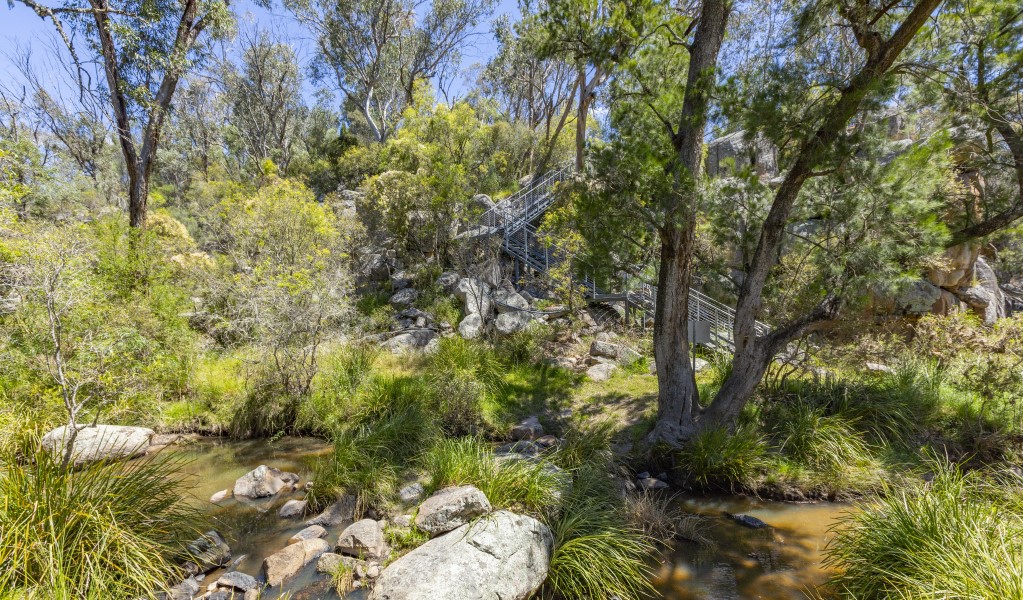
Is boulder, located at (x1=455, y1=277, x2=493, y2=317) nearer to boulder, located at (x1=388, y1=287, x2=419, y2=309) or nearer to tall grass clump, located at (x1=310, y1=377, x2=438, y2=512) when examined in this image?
boulder, located at (x1=388, y1=287, x2=419, y2=309)

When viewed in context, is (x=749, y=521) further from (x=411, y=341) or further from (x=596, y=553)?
(x=411, y=341)

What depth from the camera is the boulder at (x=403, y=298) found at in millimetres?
14000

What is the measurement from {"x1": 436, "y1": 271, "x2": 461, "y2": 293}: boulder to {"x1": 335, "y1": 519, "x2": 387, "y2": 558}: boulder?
30.8 ft

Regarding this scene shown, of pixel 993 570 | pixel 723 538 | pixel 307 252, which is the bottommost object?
pixel 723 538

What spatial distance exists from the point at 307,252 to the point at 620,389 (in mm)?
9473

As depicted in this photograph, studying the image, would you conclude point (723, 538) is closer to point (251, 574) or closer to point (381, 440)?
point (381, 440)

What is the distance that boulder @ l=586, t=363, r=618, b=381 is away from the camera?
31.3 feet

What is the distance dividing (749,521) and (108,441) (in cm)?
918

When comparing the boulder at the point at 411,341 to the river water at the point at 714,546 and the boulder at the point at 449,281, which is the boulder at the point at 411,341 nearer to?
the boulder at the point at 449,281

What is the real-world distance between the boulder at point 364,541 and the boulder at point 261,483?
2.12 meters

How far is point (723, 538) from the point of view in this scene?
5156 millimetres

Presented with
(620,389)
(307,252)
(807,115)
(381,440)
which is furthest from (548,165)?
(381,440)

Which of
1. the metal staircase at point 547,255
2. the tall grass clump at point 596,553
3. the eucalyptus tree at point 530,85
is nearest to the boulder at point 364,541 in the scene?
the tall grass clump at point 596,553

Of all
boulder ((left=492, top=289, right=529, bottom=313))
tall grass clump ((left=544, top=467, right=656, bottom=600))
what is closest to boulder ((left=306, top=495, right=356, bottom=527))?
tall grass clump ((left=544, top=467, right=656, bottom=600))
